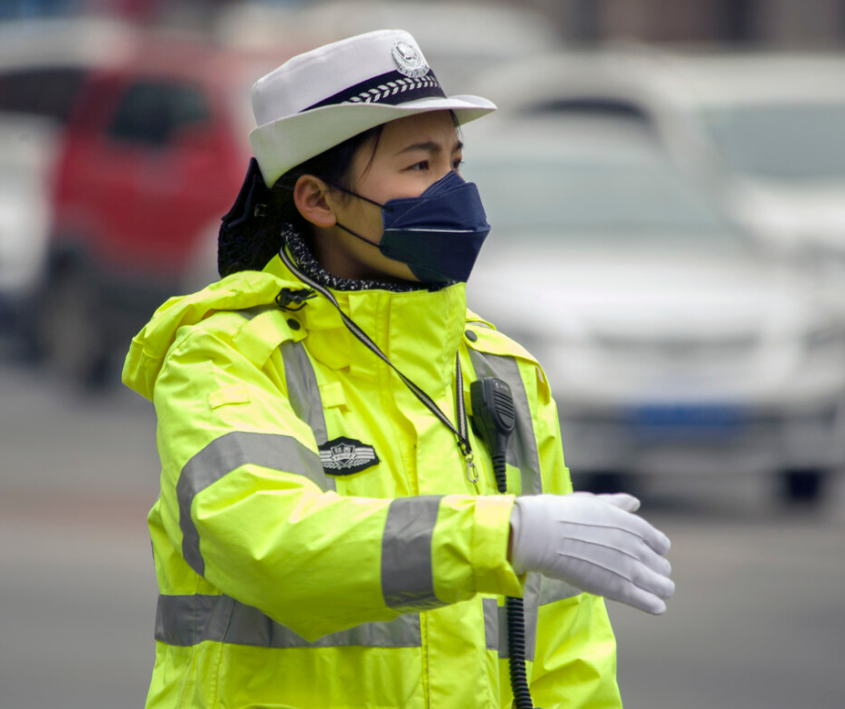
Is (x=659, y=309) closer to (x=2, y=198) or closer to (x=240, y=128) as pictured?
(x=240, y=128)

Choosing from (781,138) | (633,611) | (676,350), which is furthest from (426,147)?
(781,138)

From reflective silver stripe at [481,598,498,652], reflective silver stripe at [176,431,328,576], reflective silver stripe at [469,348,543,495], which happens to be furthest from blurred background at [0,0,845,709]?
reflective silver stripe at [176,431,328,576]

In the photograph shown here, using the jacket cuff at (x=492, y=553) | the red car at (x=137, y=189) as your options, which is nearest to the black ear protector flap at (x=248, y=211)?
the jacket cuff at (x=492, y=553)

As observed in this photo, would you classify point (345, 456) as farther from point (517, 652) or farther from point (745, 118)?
point (745, 118)

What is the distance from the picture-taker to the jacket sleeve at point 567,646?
8.41 feet

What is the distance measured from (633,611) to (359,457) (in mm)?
4418

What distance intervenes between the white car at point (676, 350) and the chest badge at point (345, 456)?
5.19 m

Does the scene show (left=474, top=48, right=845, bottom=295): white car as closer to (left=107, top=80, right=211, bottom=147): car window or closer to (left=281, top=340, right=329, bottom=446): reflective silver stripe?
(left=107, top=80, right=211, bottom=147): car window

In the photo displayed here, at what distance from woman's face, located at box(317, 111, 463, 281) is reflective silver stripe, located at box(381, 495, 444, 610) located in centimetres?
61

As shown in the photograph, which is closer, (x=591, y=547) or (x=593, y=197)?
(x=591, y=547)

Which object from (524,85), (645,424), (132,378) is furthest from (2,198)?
(132,378)

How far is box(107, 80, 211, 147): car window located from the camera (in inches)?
419

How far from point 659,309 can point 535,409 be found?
17.5 ft

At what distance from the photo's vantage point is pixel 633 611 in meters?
6.56
